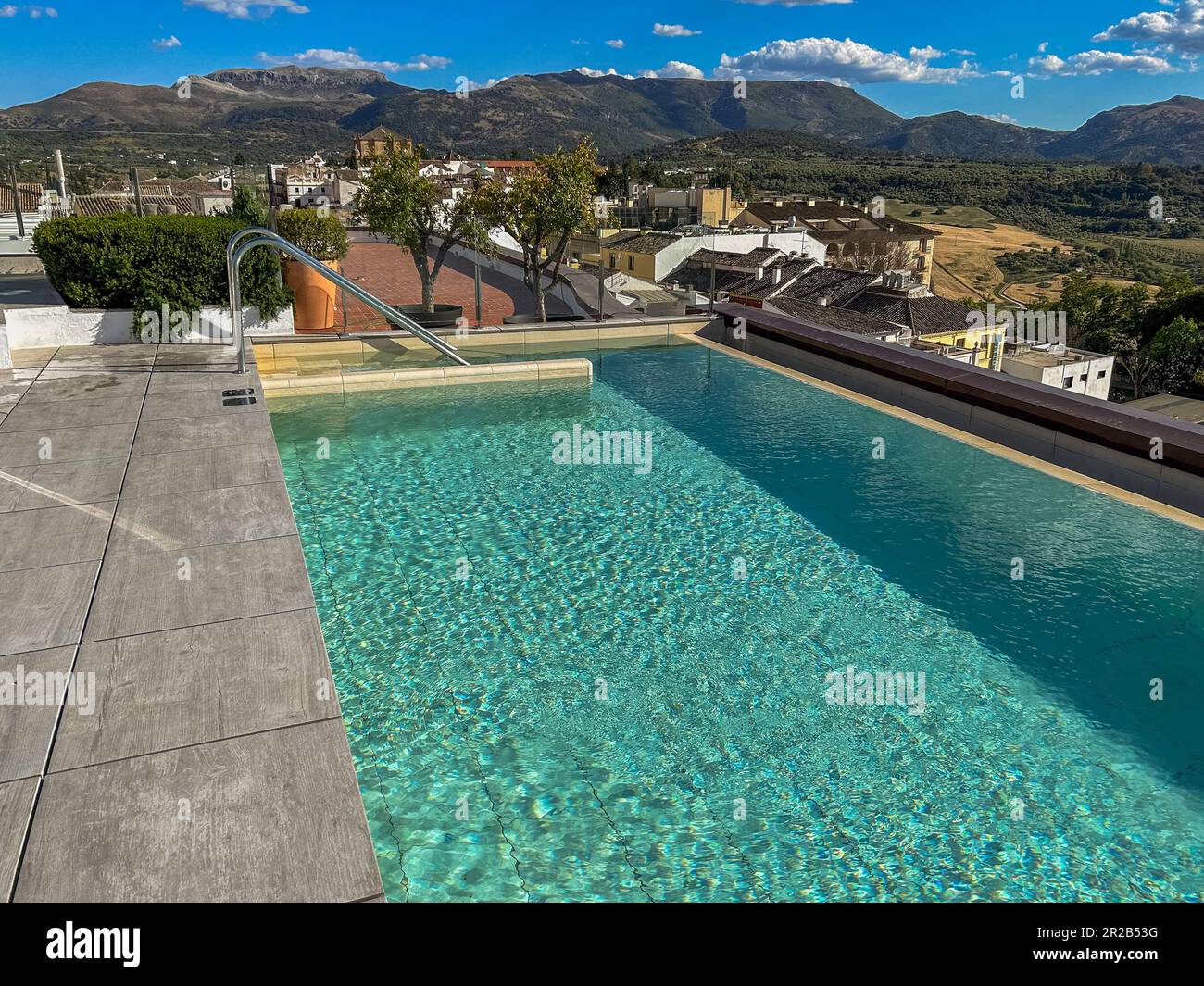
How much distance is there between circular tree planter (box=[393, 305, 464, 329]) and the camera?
14.4 m

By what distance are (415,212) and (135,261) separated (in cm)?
568

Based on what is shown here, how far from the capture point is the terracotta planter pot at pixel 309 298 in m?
12.4

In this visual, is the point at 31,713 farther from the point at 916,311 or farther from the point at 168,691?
the point at 916,311

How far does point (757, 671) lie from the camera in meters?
4.69

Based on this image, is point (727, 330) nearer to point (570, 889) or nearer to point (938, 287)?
point (570, 889)

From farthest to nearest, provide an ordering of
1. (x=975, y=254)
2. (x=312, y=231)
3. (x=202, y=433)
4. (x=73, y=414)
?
(x=975, y=254), (x=312, y=231), (x=73, y=414), (x=202, y=433)

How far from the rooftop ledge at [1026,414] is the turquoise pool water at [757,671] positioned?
17.4 inches

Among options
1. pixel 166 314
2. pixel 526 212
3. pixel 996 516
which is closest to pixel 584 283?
pixel 526 212

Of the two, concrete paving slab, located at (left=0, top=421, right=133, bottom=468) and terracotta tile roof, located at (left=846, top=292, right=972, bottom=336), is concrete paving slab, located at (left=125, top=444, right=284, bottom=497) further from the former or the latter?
terracotta tile roof, located at (left=846, top=292, right=972, bottom=336)

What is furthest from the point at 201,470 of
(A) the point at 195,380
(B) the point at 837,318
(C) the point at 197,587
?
(B) the point at 837,318

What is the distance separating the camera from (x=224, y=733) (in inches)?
124

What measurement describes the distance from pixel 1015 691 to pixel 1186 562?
221 cm

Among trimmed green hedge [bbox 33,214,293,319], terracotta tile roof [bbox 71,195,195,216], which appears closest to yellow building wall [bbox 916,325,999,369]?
terracotta tile roof [bbox 71,195,195,216]

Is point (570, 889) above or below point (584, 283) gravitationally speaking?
below
